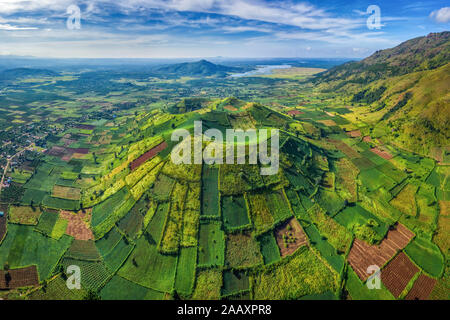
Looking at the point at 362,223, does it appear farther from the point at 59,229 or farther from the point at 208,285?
the point at 59,229

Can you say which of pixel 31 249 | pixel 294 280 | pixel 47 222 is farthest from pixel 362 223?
pixel 47 222

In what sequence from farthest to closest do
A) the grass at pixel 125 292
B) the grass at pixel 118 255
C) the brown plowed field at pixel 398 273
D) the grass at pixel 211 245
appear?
1. the grass at pixel 118 255
2. the grass at pixel 211 245
3. the brown plowed field at pixel 398 273
4. the grass at pixel 125 292

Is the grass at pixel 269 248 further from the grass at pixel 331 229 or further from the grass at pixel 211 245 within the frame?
the grass at pixel 331 229

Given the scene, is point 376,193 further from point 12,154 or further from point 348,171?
point 12,154

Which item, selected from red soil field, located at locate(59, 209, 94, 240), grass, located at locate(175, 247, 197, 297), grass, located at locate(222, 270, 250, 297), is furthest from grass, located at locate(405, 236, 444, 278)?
red soil field, located at locate(59, 209, 94, 240)

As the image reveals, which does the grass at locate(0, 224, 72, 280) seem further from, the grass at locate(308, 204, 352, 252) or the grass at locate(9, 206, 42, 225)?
the grass at locate(308, 204, 352, 252)

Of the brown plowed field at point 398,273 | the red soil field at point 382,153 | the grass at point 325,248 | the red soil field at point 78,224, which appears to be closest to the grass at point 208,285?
the grass at point 325,248
